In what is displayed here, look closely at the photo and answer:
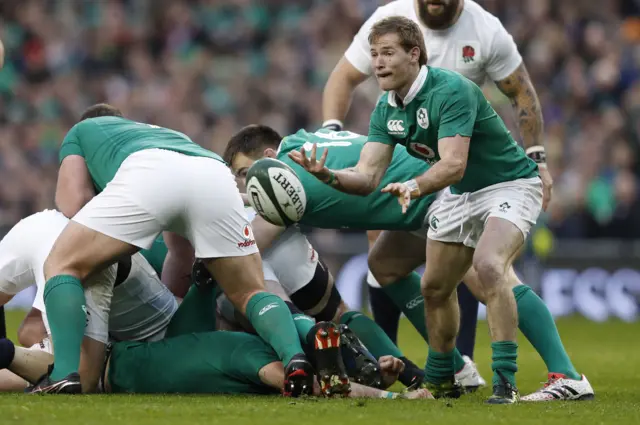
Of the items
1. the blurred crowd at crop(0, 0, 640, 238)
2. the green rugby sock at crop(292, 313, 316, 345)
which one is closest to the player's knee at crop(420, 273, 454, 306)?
the green rugby sock at crop(292, 313, 316, 345)

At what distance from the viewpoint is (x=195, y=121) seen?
1562 centimetres

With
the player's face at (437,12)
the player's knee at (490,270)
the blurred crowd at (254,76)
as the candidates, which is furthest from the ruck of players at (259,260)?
the blurred crowd at (254,76)

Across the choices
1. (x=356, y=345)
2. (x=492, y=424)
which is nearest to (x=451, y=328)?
(x=356, y=345)

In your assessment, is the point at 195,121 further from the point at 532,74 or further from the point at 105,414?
the point at 105,414

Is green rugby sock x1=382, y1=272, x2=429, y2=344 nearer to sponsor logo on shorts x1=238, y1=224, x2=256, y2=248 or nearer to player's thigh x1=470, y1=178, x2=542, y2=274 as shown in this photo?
player's thigh x1=470, y1=178, x2=542, y2=274

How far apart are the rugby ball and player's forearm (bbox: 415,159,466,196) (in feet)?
2.26

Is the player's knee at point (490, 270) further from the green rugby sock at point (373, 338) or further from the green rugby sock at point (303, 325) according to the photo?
the green rugby sock at point (373, 338)

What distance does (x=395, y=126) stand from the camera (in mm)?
6078

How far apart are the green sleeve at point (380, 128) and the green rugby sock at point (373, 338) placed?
3.51 feet

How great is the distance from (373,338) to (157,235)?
139 cm

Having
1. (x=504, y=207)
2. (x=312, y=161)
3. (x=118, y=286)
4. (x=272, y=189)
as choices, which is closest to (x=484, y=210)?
(x=504, y=207)

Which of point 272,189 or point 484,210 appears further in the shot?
point 484,210

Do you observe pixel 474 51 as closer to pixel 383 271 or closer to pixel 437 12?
pixel 437 12

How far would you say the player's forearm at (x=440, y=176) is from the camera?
5.56m
